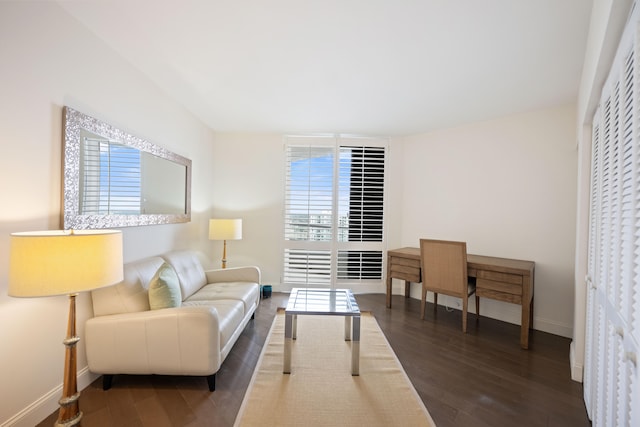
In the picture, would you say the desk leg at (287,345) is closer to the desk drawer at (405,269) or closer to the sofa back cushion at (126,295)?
the sofa back cushion at (126,295)

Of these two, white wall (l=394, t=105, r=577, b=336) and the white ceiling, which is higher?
the white ceiling

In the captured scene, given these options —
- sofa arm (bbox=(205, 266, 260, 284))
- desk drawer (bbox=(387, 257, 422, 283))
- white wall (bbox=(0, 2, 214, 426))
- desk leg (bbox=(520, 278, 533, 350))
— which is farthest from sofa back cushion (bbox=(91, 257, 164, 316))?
desk leg (bbox=(520, 278, 533, 350))

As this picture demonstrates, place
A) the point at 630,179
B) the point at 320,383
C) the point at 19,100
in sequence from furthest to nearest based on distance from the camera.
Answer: the point at 320,383 < the point at 19,100 < the point at 630,179

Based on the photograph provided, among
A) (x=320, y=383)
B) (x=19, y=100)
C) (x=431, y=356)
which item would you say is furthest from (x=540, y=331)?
(x=19, y=100)

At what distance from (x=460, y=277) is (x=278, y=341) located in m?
2.05

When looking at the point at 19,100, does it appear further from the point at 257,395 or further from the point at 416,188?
the point at 416,188

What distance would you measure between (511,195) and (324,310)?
2.71 meters

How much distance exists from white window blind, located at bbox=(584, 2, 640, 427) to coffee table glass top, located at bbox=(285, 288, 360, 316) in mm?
1398

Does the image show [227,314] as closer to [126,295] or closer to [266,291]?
[126,295]

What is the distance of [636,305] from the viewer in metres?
0.94

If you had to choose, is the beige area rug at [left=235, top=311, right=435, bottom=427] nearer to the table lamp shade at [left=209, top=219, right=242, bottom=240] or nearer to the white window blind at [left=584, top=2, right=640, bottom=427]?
the white window blind at [left=584, top=2, right=640, bottom=427]

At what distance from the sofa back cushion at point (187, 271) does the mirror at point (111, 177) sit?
39 centimetres

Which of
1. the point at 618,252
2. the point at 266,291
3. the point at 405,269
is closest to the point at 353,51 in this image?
the point at 618,252

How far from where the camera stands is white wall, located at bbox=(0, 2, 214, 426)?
1441 millimetres
